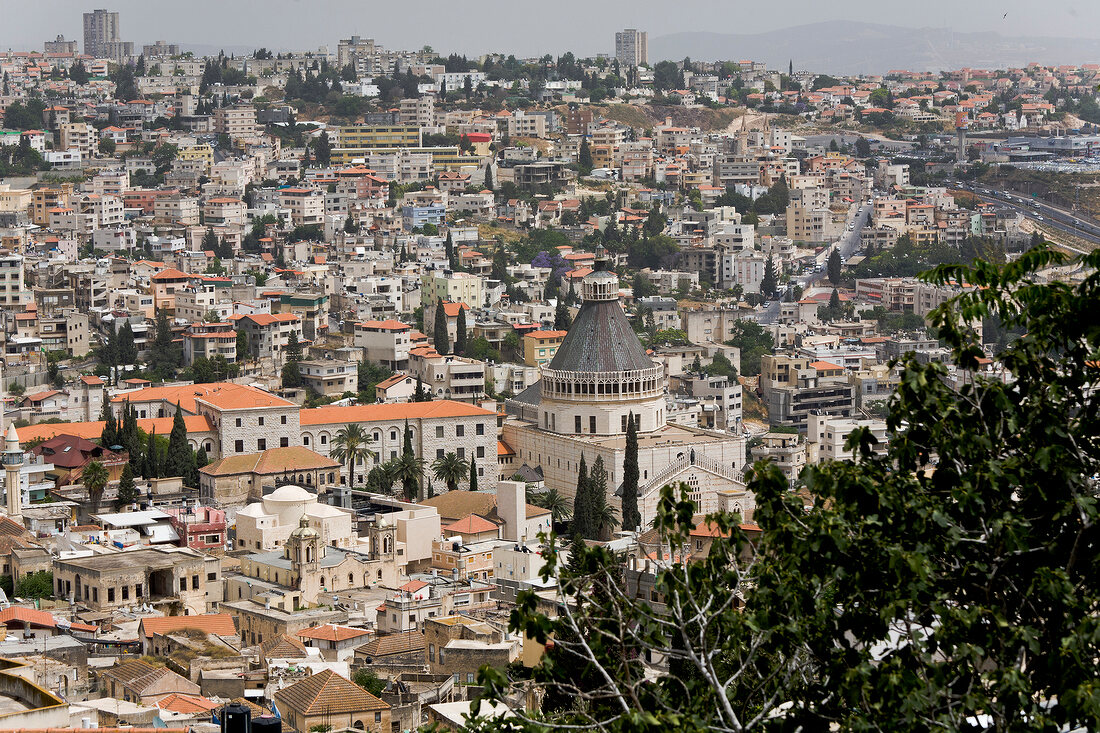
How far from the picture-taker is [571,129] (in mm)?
136000

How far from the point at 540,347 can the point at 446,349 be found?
10.2 ft

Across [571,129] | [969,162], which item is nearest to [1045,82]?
[969,162]

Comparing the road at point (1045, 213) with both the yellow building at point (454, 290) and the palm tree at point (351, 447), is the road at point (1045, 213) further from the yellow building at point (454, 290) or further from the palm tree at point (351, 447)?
the palm tree at point (351, 447)

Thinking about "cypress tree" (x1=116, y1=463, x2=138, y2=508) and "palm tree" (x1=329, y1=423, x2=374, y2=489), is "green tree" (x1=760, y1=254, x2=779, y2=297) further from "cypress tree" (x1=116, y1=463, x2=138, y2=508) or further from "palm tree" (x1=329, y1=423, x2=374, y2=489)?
"cypress tree" (x1=116, y1=463, x2=138, y2=508)

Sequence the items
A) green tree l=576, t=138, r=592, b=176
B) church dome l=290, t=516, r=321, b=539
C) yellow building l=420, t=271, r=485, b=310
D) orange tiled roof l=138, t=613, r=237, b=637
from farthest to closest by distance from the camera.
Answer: green tree l=576, t=138, r=592, b=176 < yellow building l=420, t=271, r=485, b=310 < church dome l=290, t=516, r=321, b=539 < orange tiled roof l=138, t=613, r=237, b=637

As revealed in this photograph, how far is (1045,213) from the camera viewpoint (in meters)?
122

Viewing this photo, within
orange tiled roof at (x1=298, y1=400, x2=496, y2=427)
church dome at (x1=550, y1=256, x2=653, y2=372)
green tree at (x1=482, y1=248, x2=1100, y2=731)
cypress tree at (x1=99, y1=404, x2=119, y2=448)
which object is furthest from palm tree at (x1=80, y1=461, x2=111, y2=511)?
green tree at (x1=482, y1=248, x2=1100, y2=731)

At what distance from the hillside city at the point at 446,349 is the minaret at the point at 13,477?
12cm

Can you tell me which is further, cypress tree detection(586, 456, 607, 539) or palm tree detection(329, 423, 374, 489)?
palm tree detection(329, 423, 374, 489)

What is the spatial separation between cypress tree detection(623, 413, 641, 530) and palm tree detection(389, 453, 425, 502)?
517 centimetres

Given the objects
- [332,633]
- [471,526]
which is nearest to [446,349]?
[471,526]

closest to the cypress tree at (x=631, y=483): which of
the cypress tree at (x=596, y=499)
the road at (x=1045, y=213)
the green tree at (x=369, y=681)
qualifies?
the cypress tree at (x=596, y=499)

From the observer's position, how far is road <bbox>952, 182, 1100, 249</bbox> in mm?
117500

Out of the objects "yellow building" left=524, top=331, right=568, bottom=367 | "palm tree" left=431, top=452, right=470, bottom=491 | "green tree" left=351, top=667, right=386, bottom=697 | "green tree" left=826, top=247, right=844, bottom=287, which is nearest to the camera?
"green tree" left=351, top=667, right=386, bottom=697
